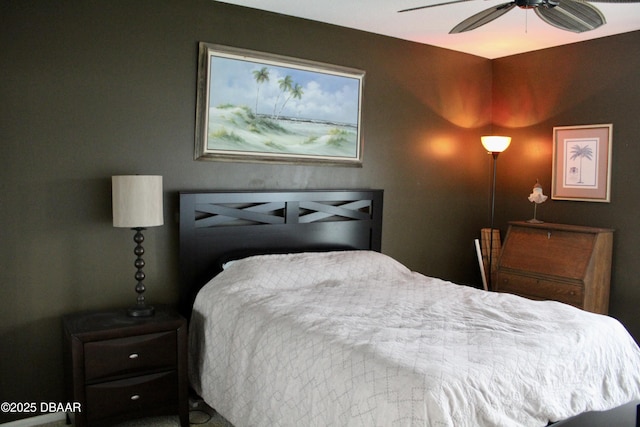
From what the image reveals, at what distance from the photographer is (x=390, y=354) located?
6.61 ft

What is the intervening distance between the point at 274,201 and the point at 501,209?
7.51ft

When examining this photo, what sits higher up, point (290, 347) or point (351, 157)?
point (351, 157)

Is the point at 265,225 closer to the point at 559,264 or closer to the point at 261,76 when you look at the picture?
the point at 261,76

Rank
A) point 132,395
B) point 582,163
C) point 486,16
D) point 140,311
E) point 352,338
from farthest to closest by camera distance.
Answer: point 582,163
point 140,311
point 132,395
point 486,16
point 352,338

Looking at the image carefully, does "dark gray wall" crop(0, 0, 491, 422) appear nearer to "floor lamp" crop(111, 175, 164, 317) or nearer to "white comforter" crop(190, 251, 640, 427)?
"floor lamp" crop(111, 175, 164, 317)

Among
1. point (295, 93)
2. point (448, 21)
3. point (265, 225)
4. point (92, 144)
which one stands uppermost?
point (448, 21)

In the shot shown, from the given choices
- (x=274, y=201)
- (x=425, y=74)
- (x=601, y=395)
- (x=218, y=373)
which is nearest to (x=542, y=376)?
(x=601, y=395)

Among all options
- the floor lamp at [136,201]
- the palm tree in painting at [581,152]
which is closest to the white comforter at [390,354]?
the floor lamp at [136,201]

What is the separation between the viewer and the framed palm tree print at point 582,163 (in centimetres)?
404

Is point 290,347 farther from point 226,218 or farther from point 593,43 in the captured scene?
point 593,43

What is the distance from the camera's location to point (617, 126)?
3980 mm

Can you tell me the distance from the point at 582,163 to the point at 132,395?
3526 millimetres

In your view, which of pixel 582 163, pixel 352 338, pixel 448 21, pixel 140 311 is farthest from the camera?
pixel 582 163

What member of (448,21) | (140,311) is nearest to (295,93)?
(448,21)
